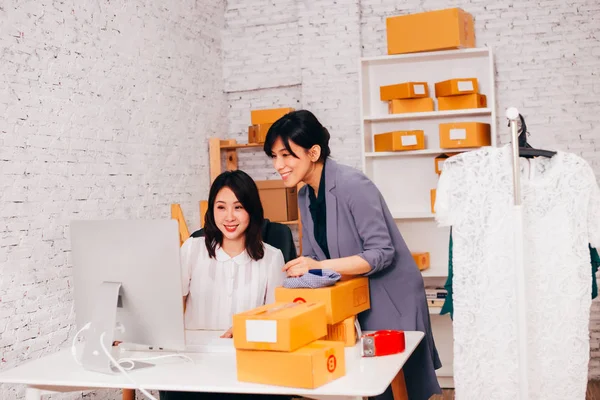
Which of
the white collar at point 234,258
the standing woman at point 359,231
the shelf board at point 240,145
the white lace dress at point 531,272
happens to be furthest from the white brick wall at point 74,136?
the white lace dress at point 531,272

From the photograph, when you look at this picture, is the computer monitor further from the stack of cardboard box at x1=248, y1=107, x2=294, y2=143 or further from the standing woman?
the stack of cardboard box at x1=248, y1=107, x2=294, y2=143

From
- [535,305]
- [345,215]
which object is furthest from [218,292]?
[535,305]

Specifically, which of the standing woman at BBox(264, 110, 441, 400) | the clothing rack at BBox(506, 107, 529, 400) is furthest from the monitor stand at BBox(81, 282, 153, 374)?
the clothing rack at BBox(506, 107, 529, 400)

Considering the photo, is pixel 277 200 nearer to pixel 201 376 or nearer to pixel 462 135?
pixel 462 135

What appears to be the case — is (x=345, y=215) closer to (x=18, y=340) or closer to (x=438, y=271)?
(x=18, y=340)

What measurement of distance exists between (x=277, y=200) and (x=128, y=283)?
3016mm

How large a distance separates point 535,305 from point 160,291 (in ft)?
4.16

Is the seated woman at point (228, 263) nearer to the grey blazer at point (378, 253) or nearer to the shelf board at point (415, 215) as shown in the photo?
the grey blazer at point (378, 253)

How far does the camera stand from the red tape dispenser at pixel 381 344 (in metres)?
2.51

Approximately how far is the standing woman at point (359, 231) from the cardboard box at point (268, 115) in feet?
8.26

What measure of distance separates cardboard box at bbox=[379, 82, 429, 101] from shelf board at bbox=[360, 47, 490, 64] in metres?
0.22

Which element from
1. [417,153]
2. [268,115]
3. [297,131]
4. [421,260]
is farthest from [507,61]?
[297,131]

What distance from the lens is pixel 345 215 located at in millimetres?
3014

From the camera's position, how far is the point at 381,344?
2.52 m
